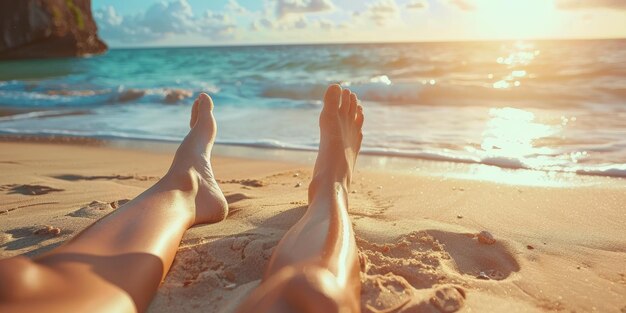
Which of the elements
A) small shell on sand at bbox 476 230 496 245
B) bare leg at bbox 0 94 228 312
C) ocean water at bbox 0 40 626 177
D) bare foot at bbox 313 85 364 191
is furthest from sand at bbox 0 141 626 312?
ocean water at bbox 0 40 626 177

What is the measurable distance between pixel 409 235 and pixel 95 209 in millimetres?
1479

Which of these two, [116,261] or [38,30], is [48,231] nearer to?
[116,261]

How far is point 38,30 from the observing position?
29.8m

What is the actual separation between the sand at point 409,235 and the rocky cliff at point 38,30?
30.2m

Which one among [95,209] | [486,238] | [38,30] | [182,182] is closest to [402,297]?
[486,238]

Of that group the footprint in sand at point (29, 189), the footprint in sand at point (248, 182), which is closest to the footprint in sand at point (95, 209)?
the footprint in sand at point (29, 189)

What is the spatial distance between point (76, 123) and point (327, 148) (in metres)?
4.43

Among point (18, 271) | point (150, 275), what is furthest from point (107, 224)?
point (18, 271)

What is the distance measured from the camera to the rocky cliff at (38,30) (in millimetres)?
29078

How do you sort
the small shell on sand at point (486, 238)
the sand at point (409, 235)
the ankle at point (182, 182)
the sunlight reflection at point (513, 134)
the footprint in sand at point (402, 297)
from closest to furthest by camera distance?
the footprint in sand at point (402, 297) < the sand at point (409, 235) < the small shell on sand at point (486, 238) < the ankle at point (182, 182) < the sunlight reflection at point (513, 134)

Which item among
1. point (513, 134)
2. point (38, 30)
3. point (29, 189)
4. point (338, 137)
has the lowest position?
point (29, 189)

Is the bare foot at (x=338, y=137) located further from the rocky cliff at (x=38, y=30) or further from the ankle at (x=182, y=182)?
the rocky cliff at (x=38, y=30)

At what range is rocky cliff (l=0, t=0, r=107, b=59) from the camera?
29078 mm

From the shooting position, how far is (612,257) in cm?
198
